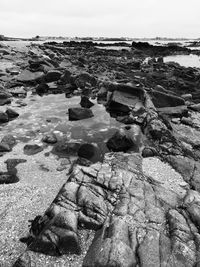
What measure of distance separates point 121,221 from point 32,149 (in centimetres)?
632

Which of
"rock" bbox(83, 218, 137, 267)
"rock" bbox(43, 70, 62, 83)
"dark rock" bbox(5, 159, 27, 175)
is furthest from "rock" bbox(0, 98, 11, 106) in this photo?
"rock" bbox(83, 218, 137, 267)

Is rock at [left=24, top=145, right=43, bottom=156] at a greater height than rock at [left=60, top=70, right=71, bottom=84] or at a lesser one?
greater

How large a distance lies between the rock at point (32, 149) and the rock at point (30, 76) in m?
13.0

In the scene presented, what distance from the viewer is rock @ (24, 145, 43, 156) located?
1155 cm

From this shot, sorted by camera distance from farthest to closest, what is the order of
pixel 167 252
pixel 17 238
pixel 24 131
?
pixel 24 131
pixel 17 238
pixel 167 252

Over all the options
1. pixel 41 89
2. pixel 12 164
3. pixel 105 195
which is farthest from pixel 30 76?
pixel 105 195

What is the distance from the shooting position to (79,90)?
868 inches

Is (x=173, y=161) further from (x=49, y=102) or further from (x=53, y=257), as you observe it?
(x=49, y=102)

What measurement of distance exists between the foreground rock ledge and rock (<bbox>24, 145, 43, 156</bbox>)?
3.59 m

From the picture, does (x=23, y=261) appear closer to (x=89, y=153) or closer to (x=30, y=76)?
(x=89, y=153)

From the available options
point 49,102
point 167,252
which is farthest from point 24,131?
point 167,252

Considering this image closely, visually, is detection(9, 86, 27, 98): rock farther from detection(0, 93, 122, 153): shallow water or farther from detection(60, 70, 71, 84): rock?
detection(60, 70, 71, 84): rock

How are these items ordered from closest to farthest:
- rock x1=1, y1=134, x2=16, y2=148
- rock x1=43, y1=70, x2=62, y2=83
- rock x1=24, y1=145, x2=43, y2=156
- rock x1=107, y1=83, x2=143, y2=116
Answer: rock x1=24, y1=145, x2=43, y2=156 < rock x1=1, y1=134, x2=16, y2=148 < rock x1=107, y1=83, x2=143, y2=116 < rock x1=43, y1=70, x2=62, y2=83

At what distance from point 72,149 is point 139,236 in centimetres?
615
